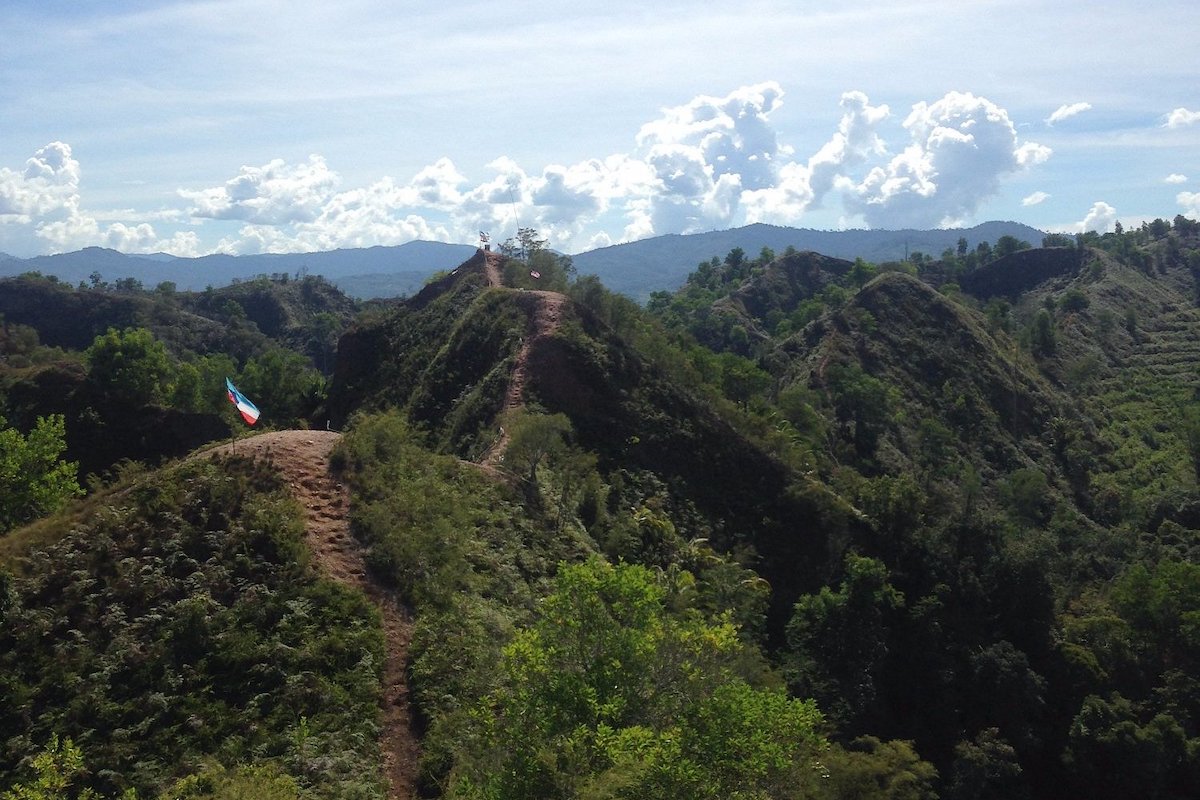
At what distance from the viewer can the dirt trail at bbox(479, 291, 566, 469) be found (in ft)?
121

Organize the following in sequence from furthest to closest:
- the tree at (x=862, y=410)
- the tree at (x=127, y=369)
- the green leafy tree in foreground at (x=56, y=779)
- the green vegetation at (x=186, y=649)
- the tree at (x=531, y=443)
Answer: the tree at (x=862, y=410) < the tree at (x=127, y=369) < the tree at (x=531, y=443) < the green vegetation at (x=186, y=649) < the green leafy tree in foreground at (x=56, y=779)

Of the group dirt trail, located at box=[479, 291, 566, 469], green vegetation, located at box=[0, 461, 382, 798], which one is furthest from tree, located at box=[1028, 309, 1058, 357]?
green vegetation, located at box=[0, 461, 382, 798]

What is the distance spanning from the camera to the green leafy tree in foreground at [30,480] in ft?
121

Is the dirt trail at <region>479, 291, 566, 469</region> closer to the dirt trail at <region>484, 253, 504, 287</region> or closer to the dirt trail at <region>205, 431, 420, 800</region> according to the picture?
the dirt trail at <region>205, 431, 420, 800</region>

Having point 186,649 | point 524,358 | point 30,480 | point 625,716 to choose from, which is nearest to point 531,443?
point 524,358

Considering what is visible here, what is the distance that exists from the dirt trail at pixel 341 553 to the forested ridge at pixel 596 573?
31cm

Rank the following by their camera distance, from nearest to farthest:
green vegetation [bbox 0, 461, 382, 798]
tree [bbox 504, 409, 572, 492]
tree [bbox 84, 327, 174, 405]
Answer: green vegetation [bbox 0, 461, 382, 798] < tree [bbox 504, 409, 572, 492] < tree [bbox 84, 327, 174, 405]

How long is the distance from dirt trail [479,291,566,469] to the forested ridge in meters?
0.38

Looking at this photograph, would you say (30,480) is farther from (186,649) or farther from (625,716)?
(625,716)

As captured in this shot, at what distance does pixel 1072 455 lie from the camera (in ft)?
265

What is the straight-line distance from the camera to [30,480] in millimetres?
37875

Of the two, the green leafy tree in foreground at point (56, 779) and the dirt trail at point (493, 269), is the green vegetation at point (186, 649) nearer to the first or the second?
the green leafy tree in foreground at point (56, 779)

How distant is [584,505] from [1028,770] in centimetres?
2187

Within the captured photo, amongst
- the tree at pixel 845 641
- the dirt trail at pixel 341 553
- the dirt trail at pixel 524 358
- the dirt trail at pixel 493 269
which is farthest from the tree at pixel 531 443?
the dirt trail at pixel 493 269
